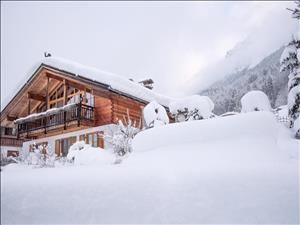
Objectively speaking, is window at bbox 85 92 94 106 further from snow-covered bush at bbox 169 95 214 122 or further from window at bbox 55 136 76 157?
snow-covered bush at bbox 169 95 214 122

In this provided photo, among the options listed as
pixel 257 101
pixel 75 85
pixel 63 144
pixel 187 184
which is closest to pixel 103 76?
pixel 75 85

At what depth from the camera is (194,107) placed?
866 cm

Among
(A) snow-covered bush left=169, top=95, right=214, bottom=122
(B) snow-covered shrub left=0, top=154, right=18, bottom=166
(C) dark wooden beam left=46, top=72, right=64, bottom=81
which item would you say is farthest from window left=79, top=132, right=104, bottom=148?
(B) snow-covered shrub left=0, top=154, right=18, bottom=166

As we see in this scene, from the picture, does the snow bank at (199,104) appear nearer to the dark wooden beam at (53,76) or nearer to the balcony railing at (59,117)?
the balcony railing at (59,117)

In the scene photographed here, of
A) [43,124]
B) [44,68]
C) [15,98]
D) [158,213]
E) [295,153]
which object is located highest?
[44,68]

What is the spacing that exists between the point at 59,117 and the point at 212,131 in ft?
Result: 34.7

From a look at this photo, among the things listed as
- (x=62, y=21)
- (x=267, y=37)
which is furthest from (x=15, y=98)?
(x=267, y=37)

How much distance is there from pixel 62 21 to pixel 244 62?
711 centimetres

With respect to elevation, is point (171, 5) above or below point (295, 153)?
above

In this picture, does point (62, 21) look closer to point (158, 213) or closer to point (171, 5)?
point (171, 5)

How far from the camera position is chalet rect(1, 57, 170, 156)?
12.3 meters

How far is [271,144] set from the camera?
401 cm

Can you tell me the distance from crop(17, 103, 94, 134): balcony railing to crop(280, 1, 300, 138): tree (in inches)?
352

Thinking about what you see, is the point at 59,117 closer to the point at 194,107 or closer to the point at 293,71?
the point at 194,107
